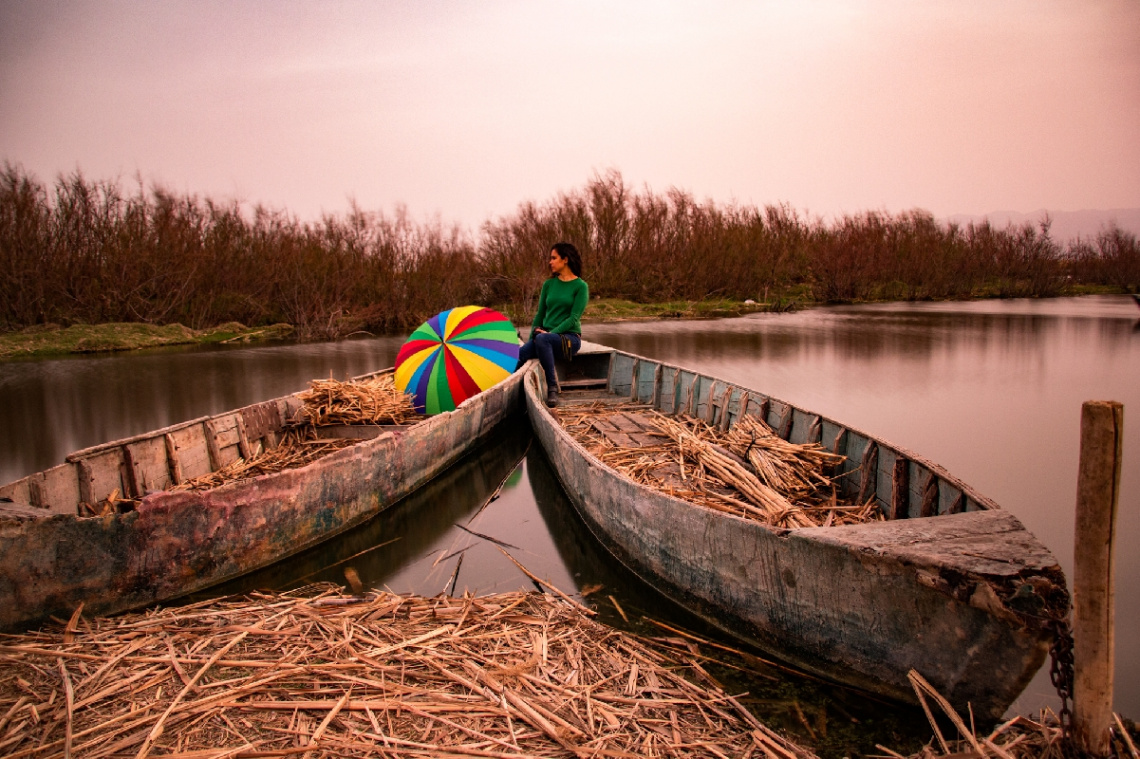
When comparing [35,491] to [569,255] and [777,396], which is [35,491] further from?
[777,396]

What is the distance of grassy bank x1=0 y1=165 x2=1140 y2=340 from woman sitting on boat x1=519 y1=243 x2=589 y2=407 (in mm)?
12253

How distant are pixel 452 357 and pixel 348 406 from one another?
1151mm

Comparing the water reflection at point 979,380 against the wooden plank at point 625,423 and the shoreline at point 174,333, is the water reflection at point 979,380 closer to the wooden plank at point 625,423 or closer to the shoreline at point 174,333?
the shoreline at point 174,333

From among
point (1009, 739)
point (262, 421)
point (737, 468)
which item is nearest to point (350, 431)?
point (262, 421)

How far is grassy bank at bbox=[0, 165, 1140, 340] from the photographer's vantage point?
17031 mm

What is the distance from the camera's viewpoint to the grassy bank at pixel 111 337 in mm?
14836

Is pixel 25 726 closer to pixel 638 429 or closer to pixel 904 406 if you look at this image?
pixel 638 429

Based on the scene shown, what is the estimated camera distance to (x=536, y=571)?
4328 millimetres

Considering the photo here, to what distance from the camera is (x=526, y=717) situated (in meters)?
2.50

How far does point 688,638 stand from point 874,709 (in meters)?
0.89

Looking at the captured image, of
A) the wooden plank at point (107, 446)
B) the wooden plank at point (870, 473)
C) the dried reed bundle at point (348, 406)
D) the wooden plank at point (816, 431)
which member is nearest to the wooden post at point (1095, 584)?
the wooden plank at point (870, 473)

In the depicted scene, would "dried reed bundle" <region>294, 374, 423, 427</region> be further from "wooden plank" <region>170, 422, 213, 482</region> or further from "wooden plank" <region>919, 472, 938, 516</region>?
"wooden plank" <region>919, 472, 938, 516</region>

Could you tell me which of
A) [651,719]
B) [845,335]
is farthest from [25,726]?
[845,335]

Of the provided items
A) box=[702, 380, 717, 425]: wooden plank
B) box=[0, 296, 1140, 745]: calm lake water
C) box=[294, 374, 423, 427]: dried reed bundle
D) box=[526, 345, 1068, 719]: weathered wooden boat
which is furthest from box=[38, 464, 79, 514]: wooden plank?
box=[702, 380, 717, 425]: wooden plank
